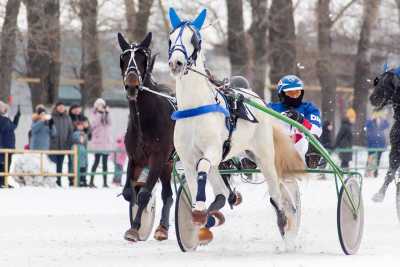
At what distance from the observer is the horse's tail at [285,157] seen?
409 inches

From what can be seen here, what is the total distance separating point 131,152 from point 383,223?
362 centimetres

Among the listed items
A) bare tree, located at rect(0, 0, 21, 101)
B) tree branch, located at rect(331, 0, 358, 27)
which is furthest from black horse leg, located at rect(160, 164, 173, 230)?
tree branch, located at rect(331, 0, 358, 27)

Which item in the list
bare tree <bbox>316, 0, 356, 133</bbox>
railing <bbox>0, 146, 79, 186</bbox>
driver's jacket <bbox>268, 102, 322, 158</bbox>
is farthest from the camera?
bare tree <bbox>316, 0, 356, 133</bbox>

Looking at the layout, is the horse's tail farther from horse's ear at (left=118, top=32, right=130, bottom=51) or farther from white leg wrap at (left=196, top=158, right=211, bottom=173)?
horse's ear at (left=118, top=32, right=130, bottom=51)

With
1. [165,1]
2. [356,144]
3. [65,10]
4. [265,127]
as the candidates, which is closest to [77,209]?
[265,127]

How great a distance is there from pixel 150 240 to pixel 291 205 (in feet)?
5.48

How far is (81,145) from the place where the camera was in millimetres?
19594

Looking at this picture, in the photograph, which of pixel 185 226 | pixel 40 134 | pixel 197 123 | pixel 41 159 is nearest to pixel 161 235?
pixel 185 226

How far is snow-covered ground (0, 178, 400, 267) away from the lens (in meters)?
9.01

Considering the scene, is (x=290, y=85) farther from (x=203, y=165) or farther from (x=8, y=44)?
(x=8, y=44)

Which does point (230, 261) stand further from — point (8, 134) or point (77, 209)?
point (8, 134)

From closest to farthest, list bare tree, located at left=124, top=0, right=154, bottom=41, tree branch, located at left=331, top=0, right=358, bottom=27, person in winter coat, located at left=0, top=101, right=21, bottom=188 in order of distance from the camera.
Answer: person in winter coat, located at left=0, top=101, right=21, bottom=188, bare tree, located at left=124, top=0, right=154, bottom=41, tree branch, located at left=331, top=0, right=358, bottom=27

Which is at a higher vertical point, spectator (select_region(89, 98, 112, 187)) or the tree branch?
the tree branch

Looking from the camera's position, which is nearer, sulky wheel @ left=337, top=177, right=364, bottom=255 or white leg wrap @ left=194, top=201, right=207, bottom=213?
white leg wrap @ left=194, top=201, right=207, bottom=213
